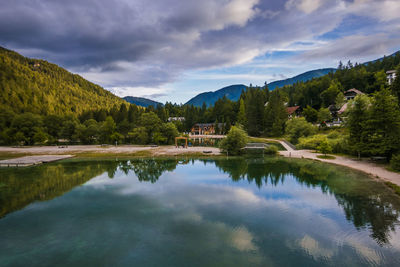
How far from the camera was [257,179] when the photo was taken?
2339 cm

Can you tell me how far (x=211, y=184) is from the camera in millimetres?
21984

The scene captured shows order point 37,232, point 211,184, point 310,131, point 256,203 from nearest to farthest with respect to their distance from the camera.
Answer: point 37,232, point 256,203, point 211,184, point 310,131

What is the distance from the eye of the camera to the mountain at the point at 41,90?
309ft

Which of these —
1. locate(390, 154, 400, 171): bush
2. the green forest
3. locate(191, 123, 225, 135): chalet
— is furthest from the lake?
locate(191, 123, 225, 135): chalet

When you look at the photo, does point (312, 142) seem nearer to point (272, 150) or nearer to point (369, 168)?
point (272, 150)

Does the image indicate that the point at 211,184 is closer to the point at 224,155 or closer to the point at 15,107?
the point at 224,155

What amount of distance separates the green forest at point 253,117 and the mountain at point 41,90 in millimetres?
472

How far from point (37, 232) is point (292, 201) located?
1690 cm

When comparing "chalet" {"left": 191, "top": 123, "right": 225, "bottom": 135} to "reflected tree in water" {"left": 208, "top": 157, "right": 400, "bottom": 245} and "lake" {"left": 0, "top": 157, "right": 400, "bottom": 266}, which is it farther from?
"lake" {"left": 0, "top": 157, "right": 400, "bottom": 266}

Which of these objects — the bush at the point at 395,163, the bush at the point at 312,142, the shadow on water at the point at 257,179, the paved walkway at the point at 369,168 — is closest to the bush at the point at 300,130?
the bush at the point at 312,142

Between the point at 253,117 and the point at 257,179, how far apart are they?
51.6m

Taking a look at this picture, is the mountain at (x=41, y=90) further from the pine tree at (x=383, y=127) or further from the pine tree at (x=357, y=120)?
the pine tree at (x=383, y=127)

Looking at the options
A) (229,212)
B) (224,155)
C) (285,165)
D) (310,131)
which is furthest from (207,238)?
(310,131)

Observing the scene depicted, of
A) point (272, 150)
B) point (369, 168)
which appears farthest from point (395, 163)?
point (272, 150)
